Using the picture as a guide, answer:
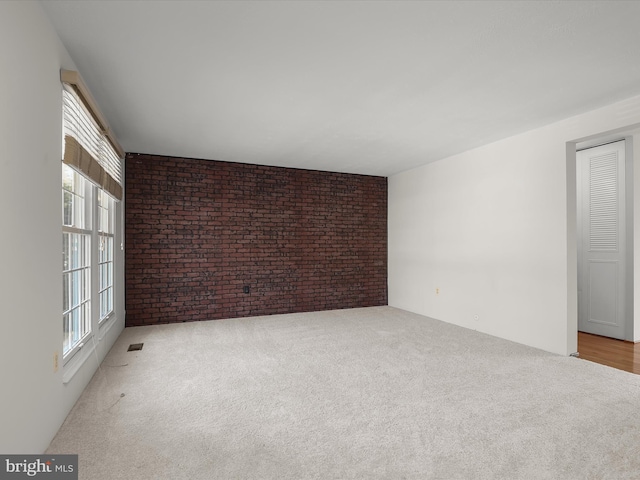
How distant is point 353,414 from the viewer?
99.6 inches

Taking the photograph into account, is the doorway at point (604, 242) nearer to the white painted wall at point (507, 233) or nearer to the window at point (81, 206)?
the white painted wall at point (507, 233)

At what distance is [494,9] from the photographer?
2.06 m

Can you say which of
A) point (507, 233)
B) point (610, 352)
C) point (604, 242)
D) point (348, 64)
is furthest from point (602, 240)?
point (348, 64)

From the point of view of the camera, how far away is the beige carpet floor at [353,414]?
195 cm

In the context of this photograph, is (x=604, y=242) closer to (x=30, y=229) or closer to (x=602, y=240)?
(x=602, y=240)

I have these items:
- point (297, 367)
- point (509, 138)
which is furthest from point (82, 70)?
point (509, 138)

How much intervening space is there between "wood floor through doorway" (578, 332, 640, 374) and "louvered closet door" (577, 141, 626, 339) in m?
0.21

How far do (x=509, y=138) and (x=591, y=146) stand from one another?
1.38 m

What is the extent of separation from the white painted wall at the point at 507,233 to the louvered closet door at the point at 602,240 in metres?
0.20

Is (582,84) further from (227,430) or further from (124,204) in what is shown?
(124,204)

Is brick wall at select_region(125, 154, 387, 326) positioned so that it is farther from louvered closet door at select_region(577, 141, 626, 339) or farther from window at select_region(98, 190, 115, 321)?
louvered closet door at select_region(577, 141, 626, 339)

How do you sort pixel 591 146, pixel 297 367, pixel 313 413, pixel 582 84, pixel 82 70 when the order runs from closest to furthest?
pixel 313 413
pixel 82 70
pixel 582 84
pixel 297 367
pixel 591 146

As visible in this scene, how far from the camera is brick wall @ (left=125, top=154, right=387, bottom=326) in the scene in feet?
17.8

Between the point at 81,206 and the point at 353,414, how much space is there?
3.03 m
